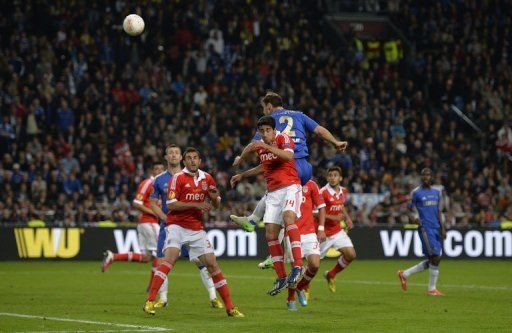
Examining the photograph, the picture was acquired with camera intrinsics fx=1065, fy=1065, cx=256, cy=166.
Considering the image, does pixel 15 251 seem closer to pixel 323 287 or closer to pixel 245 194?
pixel 245 194

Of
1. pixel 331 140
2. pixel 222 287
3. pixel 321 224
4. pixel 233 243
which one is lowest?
pixel 233 243

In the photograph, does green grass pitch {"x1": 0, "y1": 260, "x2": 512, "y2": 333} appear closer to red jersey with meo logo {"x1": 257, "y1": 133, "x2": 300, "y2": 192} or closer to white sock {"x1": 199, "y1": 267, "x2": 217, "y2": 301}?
white sock {"x1": 199, "y1": 267, "x2": 217, "y2": 301}

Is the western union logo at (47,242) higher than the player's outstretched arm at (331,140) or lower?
lower

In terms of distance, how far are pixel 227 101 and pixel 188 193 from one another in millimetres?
20756

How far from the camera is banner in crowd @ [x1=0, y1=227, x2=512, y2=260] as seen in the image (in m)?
29.4

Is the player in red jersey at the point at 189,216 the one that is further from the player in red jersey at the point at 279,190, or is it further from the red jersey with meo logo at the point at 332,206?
the red jersey with meo logo at the point at 332,206

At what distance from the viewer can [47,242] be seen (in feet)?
97.0

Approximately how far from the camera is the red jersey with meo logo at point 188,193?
48.1ft

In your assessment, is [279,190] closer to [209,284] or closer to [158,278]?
[158,278]

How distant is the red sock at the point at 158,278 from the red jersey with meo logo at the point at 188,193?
59cm

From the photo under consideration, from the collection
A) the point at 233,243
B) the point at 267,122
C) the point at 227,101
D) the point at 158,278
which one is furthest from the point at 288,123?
the point at 227,101

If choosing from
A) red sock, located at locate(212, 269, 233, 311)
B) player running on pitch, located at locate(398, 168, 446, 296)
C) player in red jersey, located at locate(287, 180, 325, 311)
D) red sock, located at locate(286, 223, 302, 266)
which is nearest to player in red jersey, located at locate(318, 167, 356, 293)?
player running on pitch, located at locate(398, 168, 446, 296)

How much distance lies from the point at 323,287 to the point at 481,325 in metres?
7.69

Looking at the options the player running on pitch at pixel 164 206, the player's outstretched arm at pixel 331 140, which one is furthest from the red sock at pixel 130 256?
the player's outstretched arm at pixel 331 140
